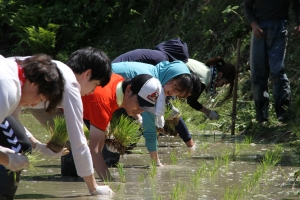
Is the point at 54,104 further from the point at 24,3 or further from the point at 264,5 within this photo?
the point at 24,3

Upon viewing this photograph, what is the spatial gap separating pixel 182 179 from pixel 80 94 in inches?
57.7

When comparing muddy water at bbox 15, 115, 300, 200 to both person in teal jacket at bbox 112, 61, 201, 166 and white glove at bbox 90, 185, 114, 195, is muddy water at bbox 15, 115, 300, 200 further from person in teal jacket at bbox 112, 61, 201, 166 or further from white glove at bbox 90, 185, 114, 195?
person in teal jacket at bbox 112, 61, 201, 166

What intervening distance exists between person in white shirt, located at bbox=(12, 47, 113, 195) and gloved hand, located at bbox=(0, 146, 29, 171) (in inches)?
23.6

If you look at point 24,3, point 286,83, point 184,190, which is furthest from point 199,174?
point 24,3

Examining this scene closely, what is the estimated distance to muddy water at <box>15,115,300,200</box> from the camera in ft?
16.2

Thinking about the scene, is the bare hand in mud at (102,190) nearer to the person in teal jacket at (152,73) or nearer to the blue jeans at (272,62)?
the person in teal jacket at (152,73)

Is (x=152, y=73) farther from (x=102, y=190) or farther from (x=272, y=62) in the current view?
(x=272, y=62)

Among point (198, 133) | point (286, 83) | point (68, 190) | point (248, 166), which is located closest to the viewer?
point (68, 190)

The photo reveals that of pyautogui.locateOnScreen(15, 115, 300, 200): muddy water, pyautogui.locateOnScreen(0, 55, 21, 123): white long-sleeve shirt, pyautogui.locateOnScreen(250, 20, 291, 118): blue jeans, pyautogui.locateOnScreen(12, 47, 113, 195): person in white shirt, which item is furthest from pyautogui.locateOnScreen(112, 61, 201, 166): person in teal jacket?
pyautogui.locateOnScreen(0, 55, 21, 123): white long-sleeve shirt

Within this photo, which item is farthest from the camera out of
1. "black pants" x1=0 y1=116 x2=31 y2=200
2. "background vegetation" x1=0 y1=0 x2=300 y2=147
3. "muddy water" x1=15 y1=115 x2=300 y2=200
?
"background vegetation" x1=0 y1=0 x2=300 y2=147

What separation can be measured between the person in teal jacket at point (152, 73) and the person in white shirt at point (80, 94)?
59.5 inches

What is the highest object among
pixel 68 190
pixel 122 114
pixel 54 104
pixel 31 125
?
pixel 54 104

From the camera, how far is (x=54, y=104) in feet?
12.3

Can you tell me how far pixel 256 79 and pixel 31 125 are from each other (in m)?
3.44
